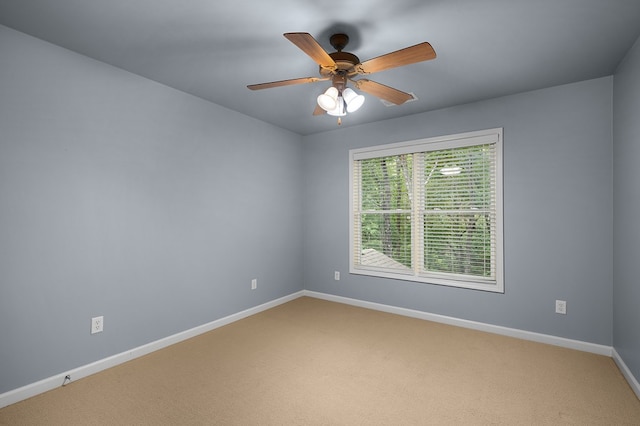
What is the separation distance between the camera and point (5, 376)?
6.75ft

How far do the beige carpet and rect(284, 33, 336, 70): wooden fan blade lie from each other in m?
2.16

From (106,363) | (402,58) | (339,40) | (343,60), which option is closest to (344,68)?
(343,60)

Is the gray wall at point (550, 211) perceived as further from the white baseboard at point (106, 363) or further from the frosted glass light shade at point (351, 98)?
the white baseboard at point (106, 363)

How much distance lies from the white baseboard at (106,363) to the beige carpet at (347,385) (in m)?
0.06

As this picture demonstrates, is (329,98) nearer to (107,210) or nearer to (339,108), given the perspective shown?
(339,108)

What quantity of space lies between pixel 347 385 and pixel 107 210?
235 centimetres

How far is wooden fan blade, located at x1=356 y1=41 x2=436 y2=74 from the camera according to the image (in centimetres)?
171

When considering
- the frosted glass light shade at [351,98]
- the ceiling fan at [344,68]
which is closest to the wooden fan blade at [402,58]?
the ceiling fan at [344,68]

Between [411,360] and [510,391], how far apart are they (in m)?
0.74

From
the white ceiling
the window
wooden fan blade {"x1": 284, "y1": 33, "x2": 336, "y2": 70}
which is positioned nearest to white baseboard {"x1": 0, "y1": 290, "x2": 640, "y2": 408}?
the window

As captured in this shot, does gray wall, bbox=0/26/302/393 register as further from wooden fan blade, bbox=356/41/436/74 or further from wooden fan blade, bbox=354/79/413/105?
wooden fan blade, bbox=356/41/436/74

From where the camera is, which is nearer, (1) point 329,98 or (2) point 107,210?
(1) point 329,98

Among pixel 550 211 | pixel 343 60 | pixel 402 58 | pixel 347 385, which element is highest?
pixel 343 60

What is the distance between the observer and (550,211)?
10.0ft
